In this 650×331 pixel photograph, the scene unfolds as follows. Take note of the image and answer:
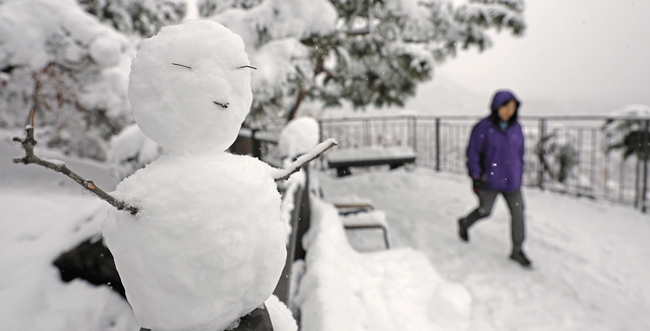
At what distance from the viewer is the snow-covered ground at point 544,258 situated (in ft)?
8.99

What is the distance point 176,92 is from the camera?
71 cm

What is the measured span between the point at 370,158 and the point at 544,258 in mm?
3495

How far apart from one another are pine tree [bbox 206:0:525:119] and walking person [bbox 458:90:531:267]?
7.23 ft

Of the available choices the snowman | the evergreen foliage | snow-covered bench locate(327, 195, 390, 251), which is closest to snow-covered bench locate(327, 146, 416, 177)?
snow-covered bench locate(327, 195, 390, 251)

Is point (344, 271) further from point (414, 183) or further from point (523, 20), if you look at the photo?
point (523, 20)

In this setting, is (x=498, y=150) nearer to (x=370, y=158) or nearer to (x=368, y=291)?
(x=368, y=291)

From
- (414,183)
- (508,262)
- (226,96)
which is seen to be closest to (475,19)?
(414,183)

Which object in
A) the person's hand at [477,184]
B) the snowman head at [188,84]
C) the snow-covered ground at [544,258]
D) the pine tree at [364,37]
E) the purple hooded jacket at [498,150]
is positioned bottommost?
the snow-covered ground at [544,258]

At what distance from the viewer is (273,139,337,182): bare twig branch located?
0.80 metres

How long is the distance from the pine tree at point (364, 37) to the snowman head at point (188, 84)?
319 cm

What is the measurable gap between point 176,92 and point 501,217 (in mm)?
5396

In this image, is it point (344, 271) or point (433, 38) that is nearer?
point (344, 271)

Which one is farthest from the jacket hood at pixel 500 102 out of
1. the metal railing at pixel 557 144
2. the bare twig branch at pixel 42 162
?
the bare twig branch at pixel 42 162

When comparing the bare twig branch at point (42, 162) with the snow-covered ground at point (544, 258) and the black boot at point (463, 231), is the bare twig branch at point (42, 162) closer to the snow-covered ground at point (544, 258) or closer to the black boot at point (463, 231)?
the snow-covered ground at point (544, 258)
